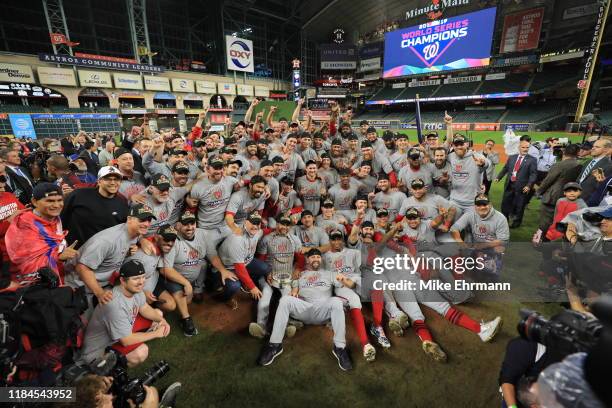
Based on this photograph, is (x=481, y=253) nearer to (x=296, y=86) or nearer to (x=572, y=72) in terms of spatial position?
(x=572, y=72)

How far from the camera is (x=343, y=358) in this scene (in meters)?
3.63

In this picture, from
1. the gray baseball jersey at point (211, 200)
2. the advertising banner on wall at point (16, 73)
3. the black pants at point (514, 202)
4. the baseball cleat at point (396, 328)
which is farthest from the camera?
the advertising banner on wall at point (16, 73)

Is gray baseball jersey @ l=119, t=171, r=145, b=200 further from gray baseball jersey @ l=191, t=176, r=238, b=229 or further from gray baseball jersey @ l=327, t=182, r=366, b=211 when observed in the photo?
gray baseball jersey @ l=327, t=182, r=366, b=211

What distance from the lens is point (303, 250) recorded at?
501 centimetres

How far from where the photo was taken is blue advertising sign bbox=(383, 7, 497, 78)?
95.4 feet

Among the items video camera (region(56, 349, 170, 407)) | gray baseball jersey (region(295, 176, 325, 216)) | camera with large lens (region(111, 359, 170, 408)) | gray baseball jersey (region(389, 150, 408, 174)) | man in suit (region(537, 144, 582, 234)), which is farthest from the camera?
gray baseball jersey (region(389, 150, 408, 174))

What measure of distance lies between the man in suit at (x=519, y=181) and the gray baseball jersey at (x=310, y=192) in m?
5.27

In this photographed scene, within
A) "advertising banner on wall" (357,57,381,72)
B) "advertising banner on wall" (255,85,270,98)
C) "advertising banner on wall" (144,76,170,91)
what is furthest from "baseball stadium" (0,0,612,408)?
"advertising banner on wall" (357,57,381,72)

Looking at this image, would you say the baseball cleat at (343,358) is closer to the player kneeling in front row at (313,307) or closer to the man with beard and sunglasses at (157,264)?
the player kneeling in front row at (313,307)

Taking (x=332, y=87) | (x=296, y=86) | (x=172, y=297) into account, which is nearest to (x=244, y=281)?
(x=172, y=297)

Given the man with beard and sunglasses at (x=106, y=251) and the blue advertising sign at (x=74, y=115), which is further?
the blue advertising sign at (x=74, y=115)

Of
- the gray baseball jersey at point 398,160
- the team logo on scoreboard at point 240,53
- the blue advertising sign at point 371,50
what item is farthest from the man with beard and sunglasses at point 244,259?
the blue advertising sign at point 371,50

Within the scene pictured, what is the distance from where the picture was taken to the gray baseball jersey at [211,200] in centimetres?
516

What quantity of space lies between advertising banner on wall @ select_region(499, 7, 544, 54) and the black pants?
3610cm
